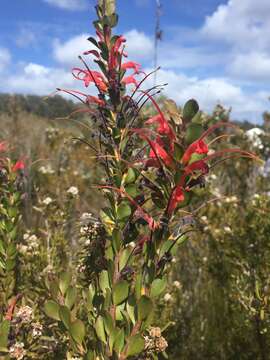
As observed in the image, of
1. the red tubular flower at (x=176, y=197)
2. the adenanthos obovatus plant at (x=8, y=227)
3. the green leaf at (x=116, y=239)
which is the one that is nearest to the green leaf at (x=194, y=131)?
the red tubular flower at (x=176, y=197)

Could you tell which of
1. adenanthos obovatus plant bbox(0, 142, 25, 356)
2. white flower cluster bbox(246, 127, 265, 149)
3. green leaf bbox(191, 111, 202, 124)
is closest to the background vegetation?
adenanthos obovatus plant bbox(0, 142, 25, 356)

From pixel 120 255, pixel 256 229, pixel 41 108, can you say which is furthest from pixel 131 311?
pixel 41 108

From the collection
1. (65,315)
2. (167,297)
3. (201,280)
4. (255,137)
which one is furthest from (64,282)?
(255,137)

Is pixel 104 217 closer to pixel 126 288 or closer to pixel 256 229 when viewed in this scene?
pixel 126 288

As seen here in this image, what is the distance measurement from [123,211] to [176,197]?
22cm

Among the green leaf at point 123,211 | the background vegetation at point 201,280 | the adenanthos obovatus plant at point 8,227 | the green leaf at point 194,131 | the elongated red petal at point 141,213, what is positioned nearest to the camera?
the green leaf at point 194,131

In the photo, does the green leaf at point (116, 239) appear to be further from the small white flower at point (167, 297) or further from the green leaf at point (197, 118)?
the small white flower at point (167, 297)

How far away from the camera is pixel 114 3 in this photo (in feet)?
4.99

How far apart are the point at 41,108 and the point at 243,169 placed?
20218 millimetres

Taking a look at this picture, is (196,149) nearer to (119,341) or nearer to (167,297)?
(119,341)

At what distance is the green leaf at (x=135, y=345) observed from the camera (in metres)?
1.12

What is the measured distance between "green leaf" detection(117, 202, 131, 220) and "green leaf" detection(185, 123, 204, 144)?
1.05 ft

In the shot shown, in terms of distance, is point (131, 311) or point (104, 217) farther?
point (104, 217)

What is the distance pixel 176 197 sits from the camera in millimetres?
1153
